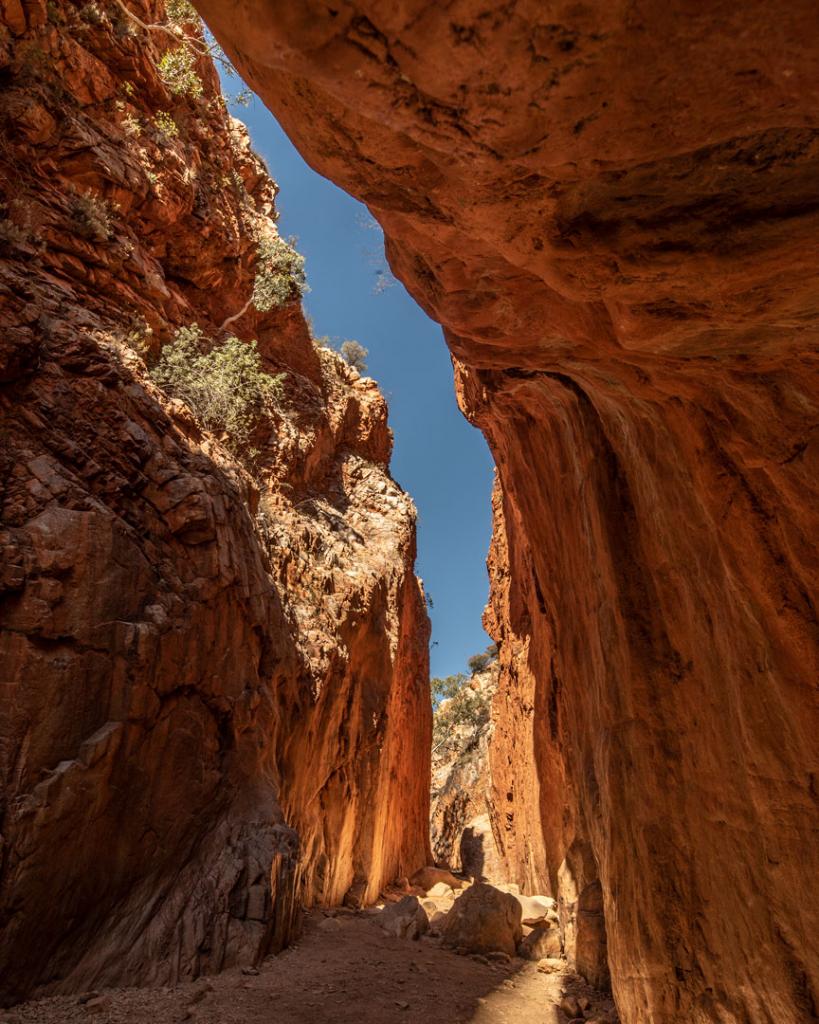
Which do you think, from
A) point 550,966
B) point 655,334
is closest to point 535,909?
point 550,966

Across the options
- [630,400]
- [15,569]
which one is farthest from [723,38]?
[15,569]

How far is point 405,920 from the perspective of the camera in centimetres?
1163

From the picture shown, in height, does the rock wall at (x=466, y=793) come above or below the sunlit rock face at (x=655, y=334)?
above

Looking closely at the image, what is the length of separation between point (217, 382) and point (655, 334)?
1172 centimetres

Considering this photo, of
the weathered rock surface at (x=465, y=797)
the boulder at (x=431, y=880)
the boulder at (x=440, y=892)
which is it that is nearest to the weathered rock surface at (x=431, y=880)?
the boulder at (x=431, y=880)

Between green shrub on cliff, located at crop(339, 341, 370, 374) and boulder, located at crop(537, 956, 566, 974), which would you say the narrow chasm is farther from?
green shrub on cliff, located at crop(339, 341, 370, 374)

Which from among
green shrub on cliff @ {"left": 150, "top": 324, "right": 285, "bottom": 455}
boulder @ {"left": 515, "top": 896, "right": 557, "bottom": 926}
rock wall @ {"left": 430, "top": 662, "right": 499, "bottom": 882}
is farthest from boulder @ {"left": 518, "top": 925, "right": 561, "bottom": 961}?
green shrub on cliff @ {"left": 150, "top": 324, "right": 285, "bottom": 455}

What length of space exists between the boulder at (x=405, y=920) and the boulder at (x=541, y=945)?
75.5 inches

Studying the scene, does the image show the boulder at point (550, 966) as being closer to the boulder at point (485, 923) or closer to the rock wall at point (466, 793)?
the boulder at point (485, 923)

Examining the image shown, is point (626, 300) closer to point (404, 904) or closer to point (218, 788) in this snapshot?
point (218, 788)

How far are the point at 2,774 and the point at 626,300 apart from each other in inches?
278

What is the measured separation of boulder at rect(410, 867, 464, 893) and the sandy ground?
11.3 metres

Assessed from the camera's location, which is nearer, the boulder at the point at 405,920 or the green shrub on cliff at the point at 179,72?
the boulder at the point at 405,920

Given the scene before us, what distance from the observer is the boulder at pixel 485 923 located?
1055 cm
